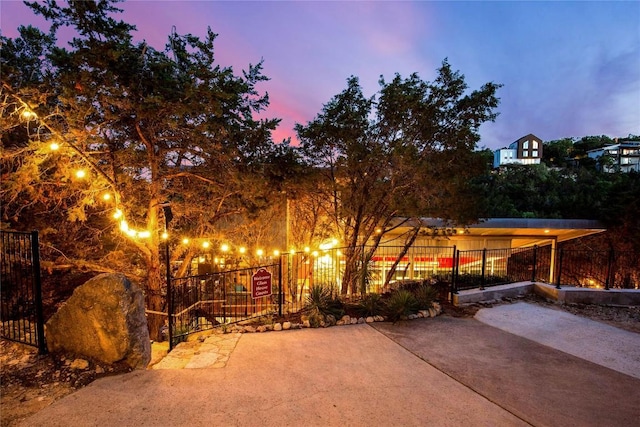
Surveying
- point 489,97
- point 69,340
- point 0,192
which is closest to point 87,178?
point 0,192

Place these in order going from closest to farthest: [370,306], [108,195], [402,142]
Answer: [370,306]
[108,195]
[402,142]

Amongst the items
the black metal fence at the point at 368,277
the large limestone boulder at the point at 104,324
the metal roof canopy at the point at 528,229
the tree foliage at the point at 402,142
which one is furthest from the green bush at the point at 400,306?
the metal roof canopy at the point at 528,229

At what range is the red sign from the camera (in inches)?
248

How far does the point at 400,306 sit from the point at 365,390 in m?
3.07

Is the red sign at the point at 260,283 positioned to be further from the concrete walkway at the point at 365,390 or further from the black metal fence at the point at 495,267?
→ the black metal fence at the point at 495,267

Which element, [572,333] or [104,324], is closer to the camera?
[104,324]

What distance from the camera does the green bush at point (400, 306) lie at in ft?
21.8

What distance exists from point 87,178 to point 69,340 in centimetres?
403

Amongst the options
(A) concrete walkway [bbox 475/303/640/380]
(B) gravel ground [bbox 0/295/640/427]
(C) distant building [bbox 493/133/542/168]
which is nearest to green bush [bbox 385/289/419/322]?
(A) concrete walkway [bbox 475/303/640/380]

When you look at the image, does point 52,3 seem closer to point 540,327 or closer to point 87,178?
point 87,178

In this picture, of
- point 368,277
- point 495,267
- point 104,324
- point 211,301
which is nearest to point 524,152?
point 495,267

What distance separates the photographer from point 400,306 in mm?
6715

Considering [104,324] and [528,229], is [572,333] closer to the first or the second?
[104,324]

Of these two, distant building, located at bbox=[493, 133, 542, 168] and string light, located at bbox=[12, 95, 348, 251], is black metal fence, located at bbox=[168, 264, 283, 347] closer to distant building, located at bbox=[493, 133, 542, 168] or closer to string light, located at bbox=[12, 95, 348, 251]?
string light, located at bbox=[12, 95, 348, 251]
